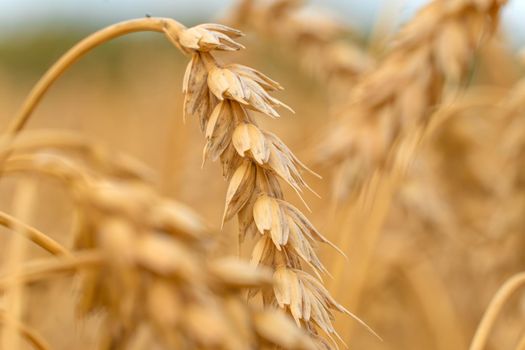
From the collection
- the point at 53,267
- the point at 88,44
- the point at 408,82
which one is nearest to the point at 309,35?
the point at 408,82

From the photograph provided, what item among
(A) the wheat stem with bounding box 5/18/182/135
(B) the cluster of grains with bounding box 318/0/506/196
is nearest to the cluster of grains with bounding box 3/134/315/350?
(A) the wheat stem with bounding box 5/18/182/135

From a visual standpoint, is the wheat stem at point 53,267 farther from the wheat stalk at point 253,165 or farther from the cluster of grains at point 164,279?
the wheat stalk at point 253,165

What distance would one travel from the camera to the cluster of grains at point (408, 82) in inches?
48.3

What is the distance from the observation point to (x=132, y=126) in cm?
347

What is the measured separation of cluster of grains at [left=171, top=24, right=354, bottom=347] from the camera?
0.71 metres

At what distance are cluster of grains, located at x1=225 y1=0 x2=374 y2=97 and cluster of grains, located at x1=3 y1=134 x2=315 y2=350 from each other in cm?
125

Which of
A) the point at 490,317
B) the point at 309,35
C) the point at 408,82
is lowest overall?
the point at 490,317

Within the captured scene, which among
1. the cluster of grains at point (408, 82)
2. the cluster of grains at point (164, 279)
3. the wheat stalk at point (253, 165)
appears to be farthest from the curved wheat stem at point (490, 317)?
the cluster of grains at point (408, 82)

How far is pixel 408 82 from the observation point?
1.27m

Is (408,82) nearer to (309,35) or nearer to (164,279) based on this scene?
(309,35)

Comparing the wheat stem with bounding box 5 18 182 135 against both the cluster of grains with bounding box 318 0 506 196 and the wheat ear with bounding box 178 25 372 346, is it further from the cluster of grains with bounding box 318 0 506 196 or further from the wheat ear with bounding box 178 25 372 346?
the cluster of grains with bounding box 318 0 506 196

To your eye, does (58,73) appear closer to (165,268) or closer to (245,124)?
(245,124)

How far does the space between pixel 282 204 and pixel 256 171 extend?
0.11 feet

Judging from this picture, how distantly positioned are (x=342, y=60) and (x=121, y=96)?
2.96 meters
